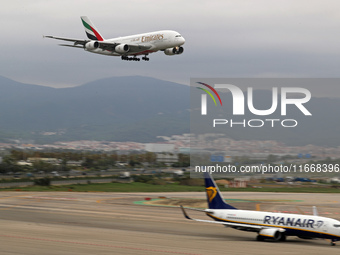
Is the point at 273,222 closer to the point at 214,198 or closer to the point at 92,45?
the point at 214,198

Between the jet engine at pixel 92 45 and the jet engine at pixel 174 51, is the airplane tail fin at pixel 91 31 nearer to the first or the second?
the jet engine at pixel 92 45

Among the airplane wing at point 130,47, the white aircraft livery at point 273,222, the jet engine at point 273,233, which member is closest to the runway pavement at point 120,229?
the jet engine at point 273,233

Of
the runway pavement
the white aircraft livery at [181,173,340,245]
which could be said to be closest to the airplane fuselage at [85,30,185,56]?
the runway pavement

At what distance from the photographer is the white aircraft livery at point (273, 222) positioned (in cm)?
4969

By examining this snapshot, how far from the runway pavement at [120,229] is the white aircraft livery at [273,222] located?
1.11m

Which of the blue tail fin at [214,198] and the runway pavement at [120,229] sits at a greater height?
the blue tail fin at [214,198]

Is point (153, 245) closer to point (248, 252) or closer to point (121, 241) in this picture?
point (121, 241)

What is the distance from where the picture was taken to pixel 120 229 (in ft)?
214

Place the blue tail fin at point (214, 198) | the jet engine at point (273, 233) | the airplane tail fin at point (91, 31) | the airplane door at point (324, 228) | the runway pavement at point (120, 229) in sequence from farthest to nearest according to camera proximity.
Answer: the airplane tail fin at point (91, 31) → the blue tail fin at point (214, 198) → the jet engine at point (273, 233) → the airplane door at point (324, 228) → the runway pavement at point (120, 229)

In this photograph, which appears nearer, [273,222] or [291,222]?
[291,222]

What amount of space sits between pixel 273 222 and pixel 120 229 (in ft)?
65.8

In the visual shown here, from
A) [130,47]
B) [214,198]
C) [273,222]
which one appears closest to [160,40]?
[130,47]

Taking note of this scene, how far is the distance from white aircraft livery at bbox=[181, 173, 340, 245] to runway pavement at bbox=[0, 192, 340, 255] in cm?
111

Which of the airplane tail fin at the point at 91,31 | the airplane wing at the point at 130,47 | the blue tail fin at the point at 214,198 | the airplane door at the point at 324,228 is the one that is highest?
the airplane tail fin at the point at 91,31
